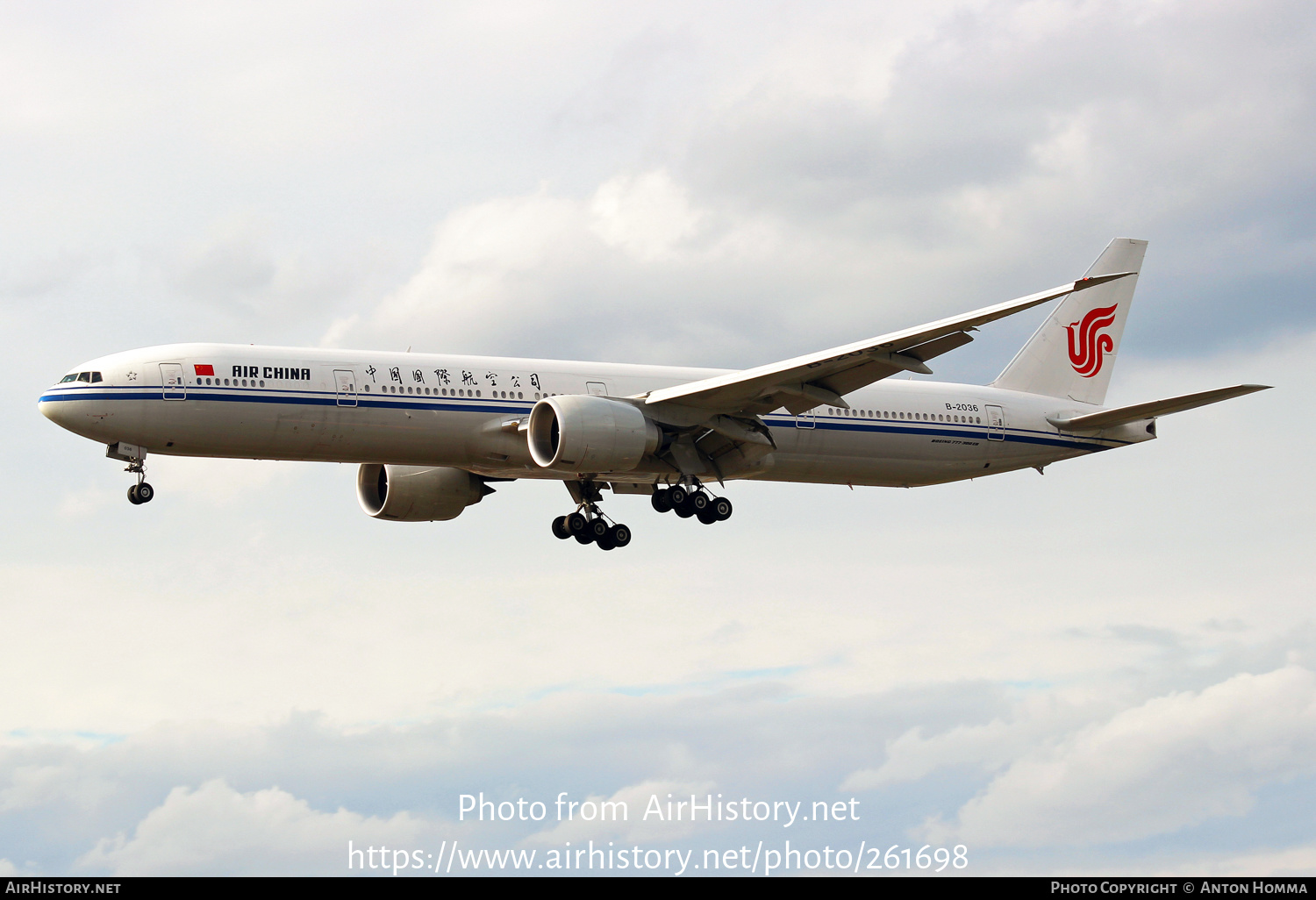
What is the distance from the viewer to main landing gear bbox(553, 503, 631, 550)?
45.1 m

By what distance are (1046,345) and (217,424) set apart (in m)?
26.1

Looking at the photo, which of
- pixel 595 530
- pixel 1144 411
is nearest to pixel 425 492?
pixel 595 530

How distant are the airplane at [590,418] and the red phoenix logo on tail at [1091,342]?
5.24 feet

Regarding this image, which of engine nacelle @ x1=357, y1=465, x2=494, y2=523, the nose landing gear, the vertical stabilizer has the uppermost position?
the vertical stabilizer

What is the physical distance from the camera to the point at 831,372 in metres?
38.2

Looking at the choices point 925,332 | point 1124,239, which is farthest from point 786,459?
point 1124,239

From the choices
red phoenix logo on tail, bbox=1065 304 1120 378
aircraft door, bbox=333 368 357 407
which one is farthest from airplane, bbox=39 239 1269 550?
red phoenix logo on tail, bbox=1065 304 1120 378

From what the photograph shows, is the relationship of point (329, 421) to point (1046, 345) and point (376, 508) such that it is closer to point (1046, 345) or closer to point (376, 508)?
point (376, 508)

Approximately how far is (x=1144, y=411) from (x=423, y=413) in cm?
2064

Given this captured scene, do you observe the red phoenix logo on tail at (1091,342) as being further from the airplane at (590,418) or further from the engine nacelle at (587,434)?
the engine nacelle at (587,434)

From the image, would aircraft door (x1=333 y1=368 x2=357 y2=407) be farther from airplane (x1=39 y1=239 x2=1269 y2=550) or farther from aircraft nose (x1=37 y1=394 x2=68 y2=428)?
aircraft nose (x1=37 y1=394 x2=68 y2=428)

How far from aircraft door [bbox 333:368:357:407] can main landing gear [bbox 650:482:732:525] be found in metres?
9.14

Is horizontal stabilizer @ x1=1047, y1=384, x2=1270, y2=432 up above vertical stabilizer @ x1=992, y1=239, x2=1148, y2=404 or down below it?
below

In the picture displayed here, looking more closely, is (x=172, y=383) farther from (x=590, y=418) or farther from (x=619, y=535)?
(x=619, y=535)
